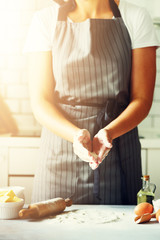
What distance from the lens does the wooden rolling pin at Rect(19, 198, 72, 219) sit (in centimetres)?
105

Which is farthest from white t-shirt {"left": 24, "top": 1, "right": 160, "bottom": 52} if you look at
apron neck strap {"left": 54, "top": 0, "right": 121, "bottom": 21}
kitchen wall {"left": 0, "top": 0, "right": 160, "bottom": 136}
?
kitchen wall {"left": 0, "top": 0, "right": 160, "bottom": 136}

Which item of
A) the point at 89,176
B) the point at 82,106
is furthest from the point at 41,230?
the point at 82,106

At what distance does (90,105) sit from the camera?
1544 mm

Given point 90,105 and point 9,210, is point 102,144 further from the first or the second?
point 9,210

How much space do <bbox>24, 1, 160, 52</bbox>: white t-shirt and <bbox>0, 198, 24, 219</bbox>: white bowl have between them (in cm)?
75

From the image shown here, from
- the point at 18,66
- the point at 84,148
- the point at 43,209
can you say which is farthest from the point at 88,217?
the point at 18,66

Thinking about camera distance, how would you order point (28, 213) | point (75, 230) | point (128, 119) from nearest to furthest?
1. point (75, 230)
2. point (28, 213)
3. point (128, 119)

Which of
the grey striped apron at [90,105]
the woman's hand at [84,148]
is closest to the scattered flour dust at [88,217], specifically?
the woman's hand at [84,148]

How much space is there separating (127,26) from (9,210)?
97 centimetres

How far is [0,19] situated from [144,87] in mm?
1587

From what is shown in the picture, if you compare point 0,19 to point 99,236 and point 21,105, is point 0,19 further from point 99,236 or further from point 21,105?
point 99,236

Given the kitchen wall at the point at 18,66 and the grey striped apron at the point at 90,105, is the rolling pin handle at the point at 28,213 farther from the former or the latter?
the kitchen wall at the point at 18,66

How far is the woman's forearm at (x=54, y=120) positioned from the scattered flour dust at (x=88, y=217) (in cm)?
32

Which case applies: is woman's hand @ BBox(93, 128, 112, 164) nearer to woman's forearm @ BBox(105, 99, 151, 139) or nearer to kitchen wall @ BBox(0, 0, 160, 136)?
woman's forearm @ BBox(105, 99, 151, 139)
